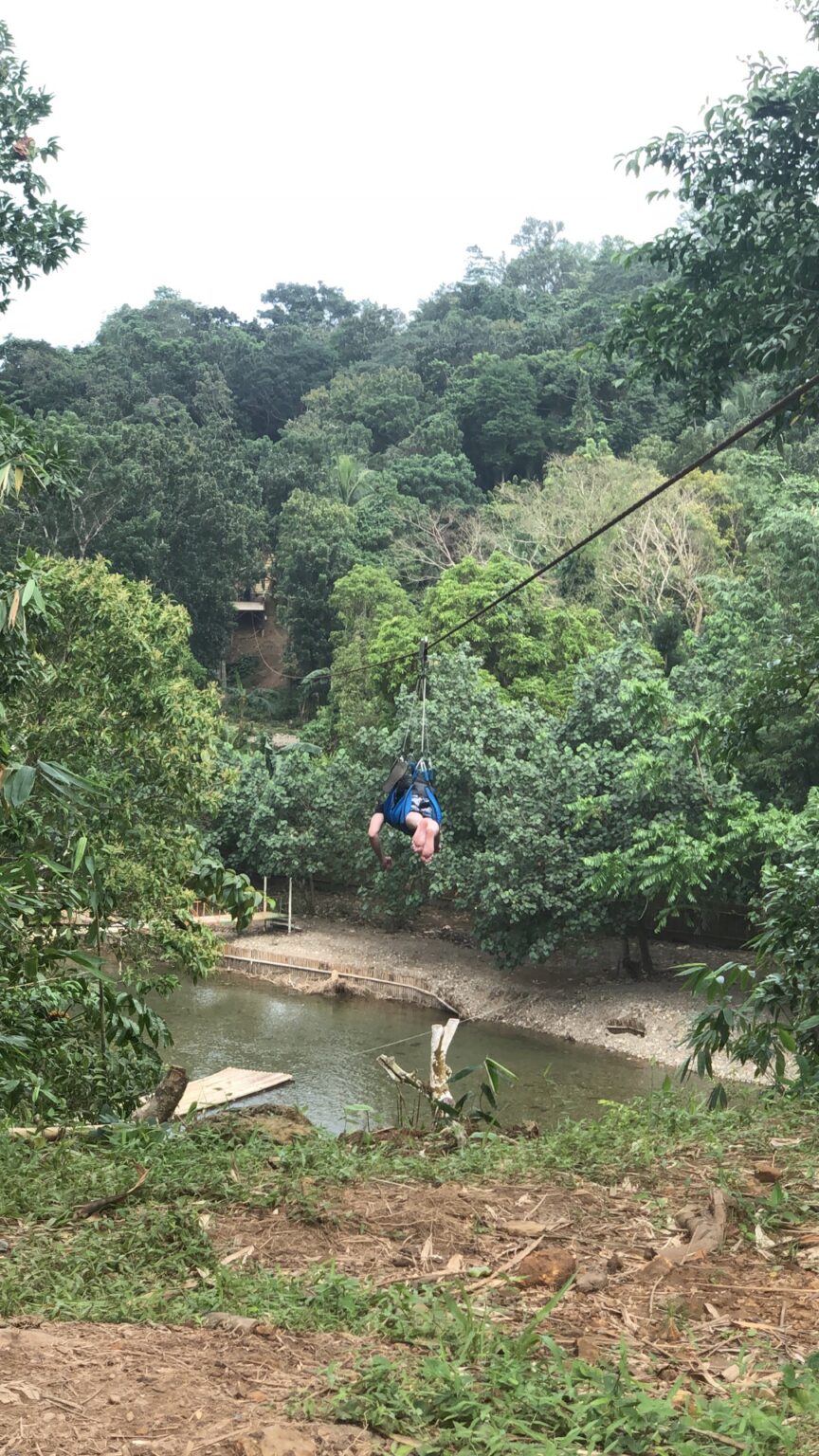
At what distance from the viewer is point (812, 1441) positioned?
2.01 meters

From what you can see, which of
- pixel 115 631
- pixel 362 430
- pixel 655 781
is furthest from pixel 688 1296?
A: pixel 362 430

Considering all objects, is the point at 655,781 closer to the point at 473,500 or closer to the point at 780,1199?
the point at 780,1199

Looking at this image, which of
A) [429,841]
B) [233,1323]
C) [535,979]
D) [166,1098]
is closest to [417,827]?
Answer: [429,841]

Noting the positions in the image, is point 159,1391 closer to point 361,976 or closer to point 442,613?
point 361,976

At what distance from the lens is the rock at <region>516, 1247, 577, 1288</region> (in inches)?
108

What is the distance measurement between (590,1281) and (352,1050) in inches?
521

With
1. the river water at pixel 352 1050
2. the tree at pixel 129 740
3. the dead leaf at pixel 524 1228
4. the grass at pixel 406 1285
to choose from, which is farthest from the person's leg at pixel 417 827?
the river water at pixel 352 1050

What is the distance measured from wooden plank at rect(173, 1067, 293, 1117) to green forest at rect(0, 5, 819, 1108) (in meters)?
1.19

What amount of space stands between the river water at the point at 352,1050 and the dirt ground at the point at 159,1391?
30.3ft

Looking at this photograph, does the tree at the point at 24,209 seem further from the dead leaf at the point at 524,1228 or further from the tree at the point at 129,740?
the dead leaf at the point at 524,1228

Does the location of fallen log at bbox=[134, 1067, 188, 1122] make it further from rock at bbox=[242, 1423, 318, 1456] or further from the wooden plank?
the wooden plank

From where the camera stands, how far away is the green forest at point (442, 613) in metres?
5.18

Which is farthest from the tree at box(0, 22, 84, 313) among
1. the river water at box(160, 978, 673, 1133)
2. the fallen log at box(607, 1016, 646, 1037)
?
the fallen log at box(607, 1016, 646, 1037)

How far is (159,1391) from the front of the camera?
7.25 feet
